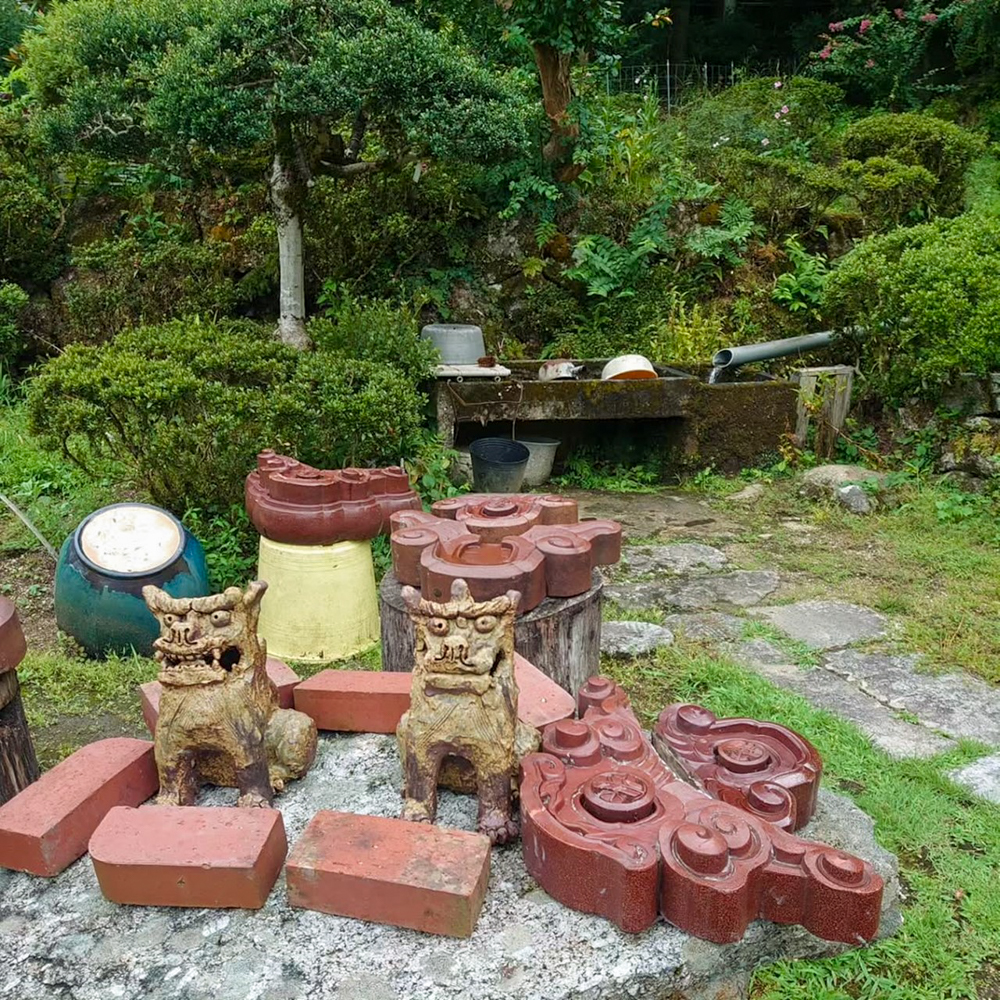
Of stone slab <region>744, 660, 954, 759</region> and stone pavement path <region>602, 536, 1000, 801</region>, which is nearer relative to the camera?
stone slab <region>744, 660, 954, 759</region>

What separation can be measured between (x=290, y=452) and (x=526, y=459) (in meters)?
2.15

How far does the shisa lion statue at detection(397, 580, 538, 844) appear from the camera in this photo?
2.01 m

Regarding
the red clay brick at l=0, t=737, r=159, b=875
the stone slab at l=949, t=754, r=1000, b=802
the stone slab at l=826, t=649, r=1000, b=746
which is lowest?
the stone slab at l=826, t=649, r=1000, b=746

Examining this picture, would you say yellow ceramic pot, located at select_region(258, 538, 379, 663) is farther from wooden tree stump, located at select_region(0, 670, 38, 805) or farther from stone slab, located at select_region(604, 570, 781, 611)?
wooden tree stump, located at select_region(0, 670, 38, 805)

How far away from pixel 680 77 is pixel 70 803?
15.9 m

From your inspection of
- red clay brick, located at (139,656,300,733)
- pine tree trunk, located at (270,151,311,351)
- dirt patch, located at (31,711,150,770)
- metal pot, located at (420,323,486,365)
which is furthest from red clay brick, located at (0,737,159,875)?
metal pot, located at (420,323,486,365)

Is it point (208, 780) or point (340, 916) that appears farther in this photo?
point (208, 780)

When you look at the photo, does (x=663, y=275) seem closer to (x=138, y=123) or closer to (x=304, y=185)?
(x=304, y=185)

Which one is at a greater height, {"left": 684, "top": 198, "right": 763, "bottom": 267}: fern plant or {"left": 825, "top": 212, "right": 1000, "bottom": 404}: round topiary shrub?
{"left": 684, "top": 198, "right": 763, "bottom": 267}: fern plant

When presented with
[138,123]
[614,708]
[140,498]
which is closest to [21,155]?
[138,123]

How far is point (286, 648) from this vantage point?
4.09 meters

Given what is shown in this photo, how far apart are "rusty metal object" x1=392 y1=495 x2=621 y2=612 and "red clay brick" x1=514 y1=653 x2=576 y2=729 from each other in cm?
25

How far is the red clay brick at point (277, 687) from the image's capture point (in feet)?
8.10

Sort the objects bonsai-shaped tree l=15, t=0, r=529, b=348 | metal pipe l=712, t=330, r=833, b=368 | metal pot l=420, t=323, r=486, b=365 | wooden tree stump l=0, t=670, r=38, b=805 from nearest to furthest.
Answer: wooden tree stump l=0, t=670, r=38, b=805
bonsai-shaped tree l=15, t=0, r=529, b=348
metal pot l=420, t=323, r=486, b=365
metal pipe l=712, t=330, r=833, b=368
